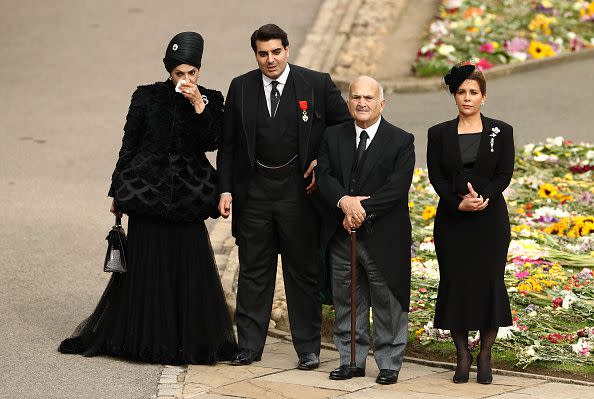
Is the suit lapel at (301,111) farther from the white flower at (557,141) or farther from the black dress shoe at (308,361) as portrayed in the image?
the white flower at (557,141)

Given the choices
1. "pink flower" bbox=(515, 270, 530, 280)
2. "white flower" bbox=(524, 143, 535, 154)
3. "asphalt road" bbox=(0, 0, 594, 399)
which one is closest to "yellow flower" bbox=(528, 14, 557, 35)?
"asphalt road" bbox=(0, 0, 594, 399)

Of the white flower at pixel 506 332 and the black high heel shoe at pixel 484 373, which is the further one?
the white flower at pixel 506 332

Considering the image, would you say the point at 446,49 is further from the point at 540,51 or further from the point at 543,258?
the point at 543,258

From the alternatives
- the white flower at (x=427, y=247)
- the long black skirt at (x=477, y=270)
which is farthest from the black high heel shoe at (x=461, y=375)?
the white flower at (x=427, y=247)

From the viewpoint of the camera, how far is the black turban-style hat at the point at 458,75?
8555 mm

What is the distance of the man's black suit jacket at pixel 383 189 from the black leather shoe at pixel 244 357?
0.92m

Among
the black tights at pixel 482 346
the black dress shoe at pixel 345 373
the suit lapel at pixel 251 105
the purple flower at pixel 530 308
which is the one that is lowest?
the black dress shoe at pixel 345 373

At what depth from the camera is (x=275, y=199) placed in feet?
29.6

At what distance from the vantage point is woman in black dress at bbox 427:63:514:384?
855 centimetres

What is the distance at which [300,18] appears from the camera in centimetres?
1934

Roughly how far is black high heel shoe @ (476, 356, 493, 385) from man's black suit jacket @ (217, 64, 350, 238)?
1.58 metres

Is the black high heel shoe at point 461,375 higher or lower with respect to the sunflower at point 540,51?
lower

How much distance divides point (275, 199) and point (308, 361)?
994mm

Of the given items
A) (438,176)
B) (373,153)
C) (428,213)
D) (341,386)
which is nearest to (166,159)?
(373,153)
